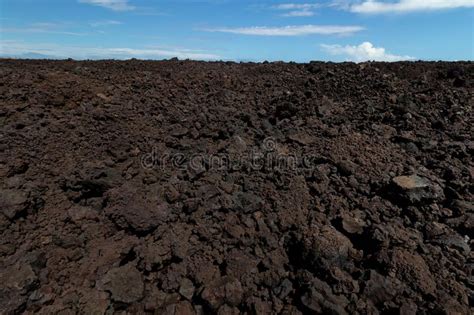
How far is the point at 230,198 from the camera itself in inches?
181

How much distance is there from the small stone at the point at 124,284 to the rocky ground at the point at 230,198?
0.7 inches

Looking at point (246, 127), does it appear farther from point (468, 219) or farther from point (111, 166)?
point (468, 219)

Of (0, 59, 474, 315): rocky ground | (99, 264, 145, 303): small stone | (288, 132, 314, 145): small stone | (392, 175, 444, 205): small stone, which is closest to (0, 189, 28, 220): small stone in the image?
(0, 59, 474, 315): rocky ground

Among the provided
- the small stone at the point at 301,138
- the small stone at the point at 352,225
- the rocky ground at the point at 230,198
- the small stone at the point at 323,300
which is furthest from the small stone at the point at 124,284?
the small stone at the point at 301,138

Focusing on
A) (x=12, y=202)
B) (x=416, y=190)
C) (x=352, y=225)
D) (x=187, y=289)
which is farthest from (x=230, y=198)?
(x=12, y=202)

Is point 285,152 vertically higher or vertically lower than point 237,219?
higher

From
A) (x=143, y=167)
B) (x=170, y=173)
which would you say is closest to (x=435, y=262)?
(x=170, y=173)

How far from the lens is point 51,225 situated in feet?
13.8

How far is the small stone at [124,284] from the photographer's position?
3578mm

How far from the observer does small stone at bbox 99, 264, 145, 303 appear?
358cm

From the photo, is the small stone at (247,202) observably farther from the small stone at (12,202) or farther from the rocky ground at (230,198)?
the small stone at (12,202)

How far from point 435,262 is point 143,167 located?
3505mm

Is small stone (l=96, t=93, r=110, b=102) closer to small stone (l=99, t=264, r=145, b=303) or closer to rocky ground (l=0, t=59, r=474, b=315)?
rocky ground (l=0, t=59, r=474, b=315)

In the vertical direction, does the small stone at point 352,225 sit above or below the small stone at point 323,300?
above
